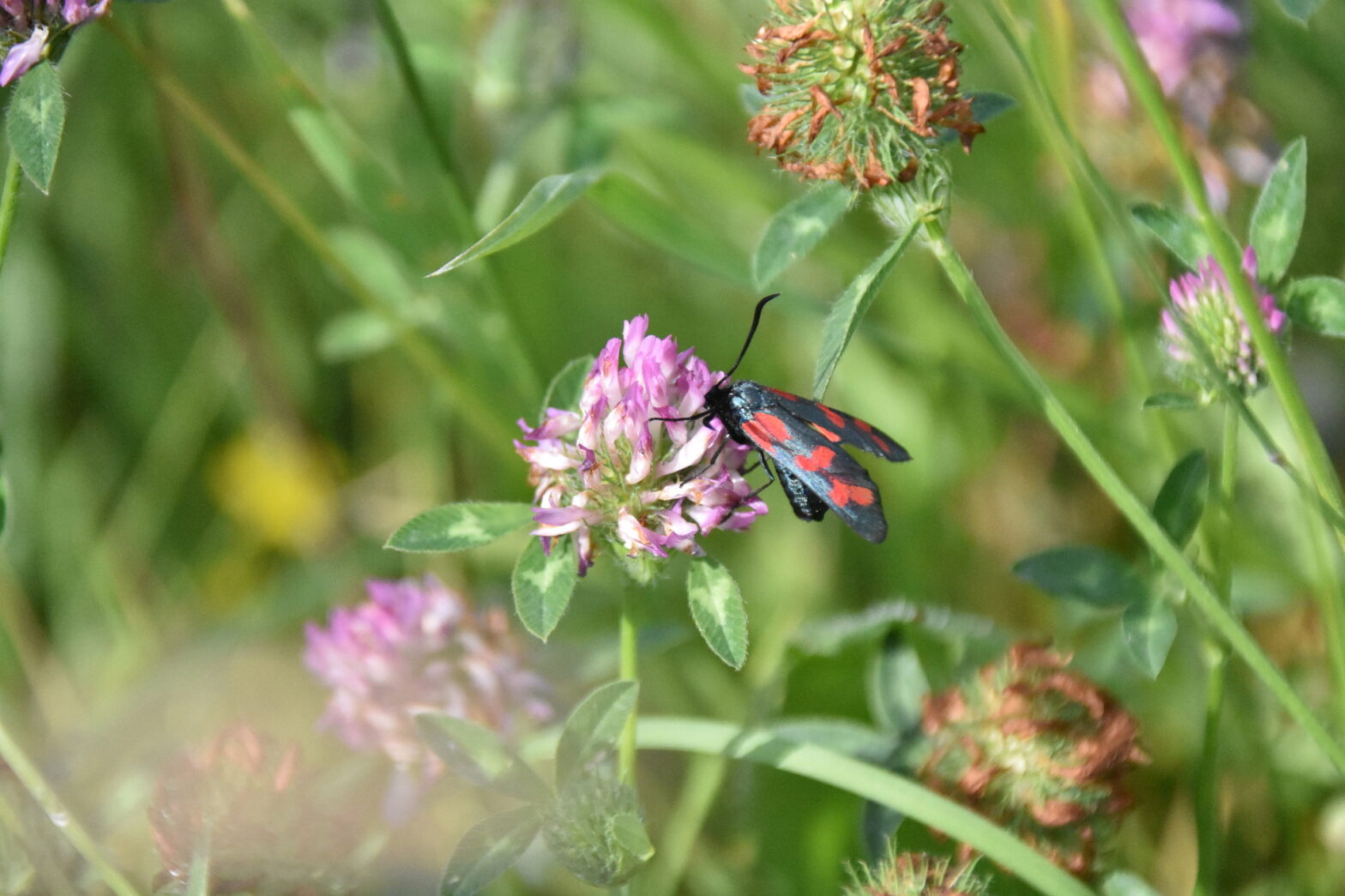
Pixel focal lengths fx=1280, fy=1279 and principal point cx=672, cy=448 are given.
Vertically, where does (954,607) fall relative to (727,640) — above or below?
below

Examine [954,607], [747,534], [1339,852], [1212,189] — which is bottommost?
[1339,852]

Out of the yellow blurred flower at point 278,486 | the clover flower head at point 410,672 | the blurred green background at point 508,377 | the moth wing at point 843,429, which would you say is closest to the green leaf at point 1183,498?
the moth wing at point 843,429

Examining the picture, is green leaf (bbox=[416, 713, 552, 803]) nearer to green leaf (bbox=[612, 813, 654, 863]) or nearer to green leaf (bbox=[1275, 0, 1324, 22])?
green leaf (bbox=[612, 813, 654, 863])

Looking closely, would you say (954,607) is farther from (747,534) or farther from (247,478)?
(247,478)

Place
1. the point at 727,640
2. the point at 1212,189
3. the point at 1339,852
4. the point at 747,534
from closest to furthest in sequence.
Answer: the point at 727,640, the point at 1339,852, the point at 1212,189, the point at 747,534

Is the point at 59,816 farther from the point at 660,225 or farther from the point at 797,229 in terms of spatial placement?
the point at 660,225

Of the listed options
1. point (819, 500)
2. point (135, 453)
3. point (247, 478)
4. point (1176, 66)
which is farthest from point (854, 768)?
point (135, 453)

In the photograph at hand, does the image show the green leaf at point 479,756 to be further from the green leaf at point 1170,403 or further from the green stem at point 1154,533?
the green leaf at point 1170,403

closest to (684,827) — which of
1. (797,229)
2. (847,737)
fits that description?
(847,737)

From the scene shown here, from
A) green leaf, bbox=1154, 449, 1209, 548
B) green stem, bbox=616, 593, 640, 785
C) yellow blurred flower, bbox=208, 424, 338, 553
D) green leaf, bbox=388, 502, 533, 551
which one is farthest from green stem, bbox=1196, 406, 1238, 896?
yellow blurred flower, bbox=208, 424, 338, 553
